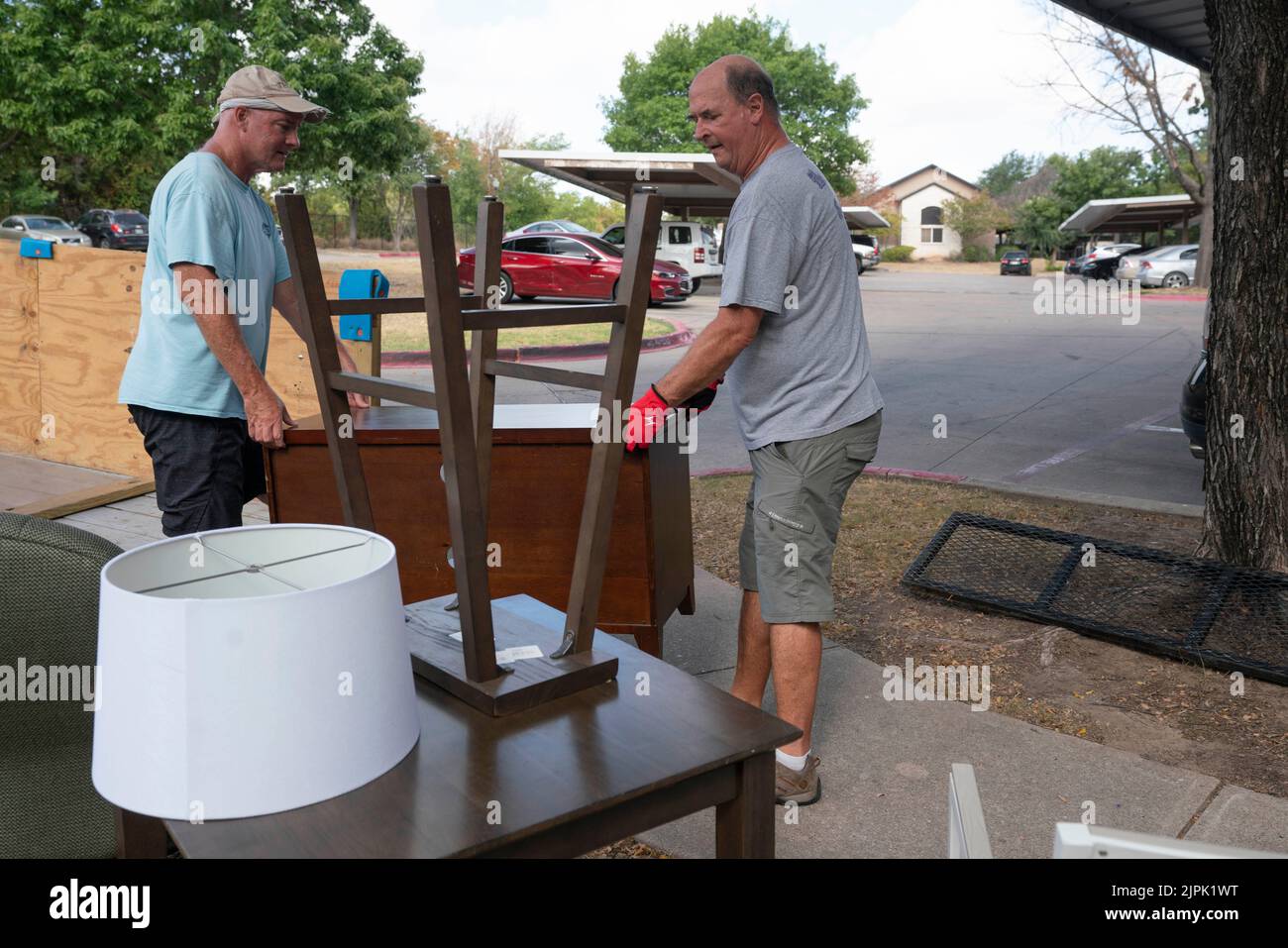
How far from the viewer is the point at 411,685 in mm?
1600

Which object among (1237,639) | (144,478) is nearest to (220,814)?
(1237,639)

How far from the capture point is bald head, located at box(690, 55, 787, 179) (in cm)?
281

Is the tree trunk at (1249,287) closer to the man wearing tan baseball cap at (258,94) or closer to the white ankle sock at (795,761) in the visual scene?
the white ankle sock at (795,761)

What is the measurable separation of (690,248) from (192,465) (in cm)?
2225

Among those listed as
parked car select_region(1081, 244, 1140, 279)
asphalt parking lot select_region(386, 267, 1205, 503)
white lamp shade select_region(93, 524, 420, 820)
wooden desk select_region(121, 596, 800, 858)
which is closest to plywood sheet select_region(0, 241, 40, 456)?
asphalt parking lot select_region(386, 267, 1205, 503)

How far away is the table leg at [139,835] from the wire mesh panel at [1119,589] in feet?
11.3

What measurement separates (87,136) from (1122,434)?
2536 centimetres

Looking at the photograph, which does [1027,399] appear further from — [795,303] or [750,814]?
[750,814]

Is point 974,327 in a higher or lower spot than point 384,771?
higher

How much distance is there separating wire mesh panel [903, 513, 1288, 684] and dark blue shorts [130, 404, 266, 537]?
2871mm
